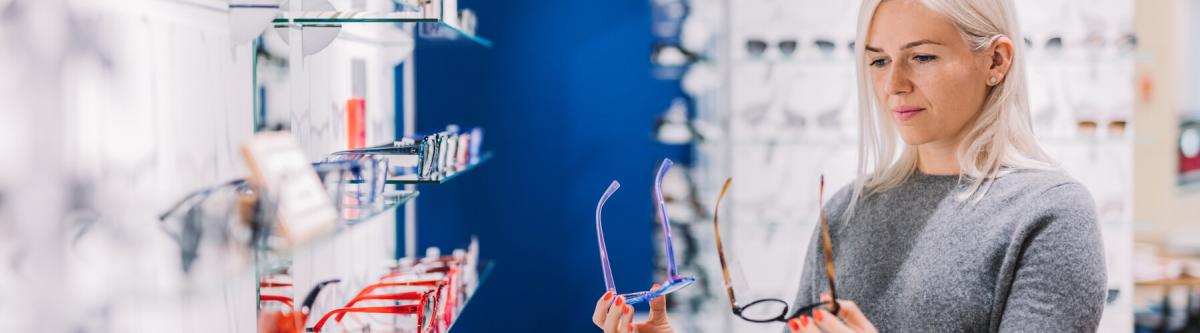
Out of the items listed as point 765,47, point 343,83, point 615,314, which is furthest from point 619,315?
point 765,47

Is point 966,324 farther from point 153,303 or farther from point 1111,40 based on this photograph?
point 1111,40

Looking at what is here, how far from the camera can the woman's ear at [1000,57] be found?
5.47ft

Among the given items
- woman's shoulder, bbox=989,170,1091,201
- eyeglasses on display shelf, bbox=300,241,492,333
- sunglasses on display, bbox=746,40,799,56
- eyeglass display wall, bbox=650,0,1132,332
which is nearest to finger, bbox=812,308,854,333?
woman's shoulder, bbox=989,170,1091,201

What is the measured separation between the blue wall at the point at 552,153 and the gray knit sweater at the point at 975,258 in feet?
8.35

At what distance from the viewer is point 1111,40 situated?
13.7 ft

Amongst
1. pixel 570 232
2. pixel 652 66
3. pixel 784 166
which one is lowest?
pixel 570 232

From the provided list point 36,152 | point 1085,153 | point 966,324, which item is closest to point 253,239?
point 36,152

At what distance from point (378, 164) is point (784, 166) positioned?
8.33 feet

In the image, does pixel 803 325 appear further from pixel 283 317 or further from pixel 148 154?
pixel 148 154

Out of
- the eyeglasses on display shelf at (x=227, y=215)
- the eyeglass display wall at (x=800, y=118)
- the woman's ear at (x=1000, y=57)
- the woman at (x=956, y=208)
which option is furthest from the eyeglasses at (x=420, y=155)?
the eyeglass display wall at (x=800, y=118)

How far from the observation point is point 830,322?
139cm

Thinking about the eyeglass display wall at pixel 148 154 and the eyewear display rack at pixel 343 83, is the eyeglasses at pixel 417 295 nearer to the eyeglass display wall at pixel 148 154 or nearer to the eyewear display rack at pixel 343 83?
the eyewear display rack at pixel 343 83

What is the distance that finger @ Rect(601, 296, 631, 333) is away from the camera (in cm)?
178

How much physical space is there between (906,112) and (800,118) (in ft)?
8.18
